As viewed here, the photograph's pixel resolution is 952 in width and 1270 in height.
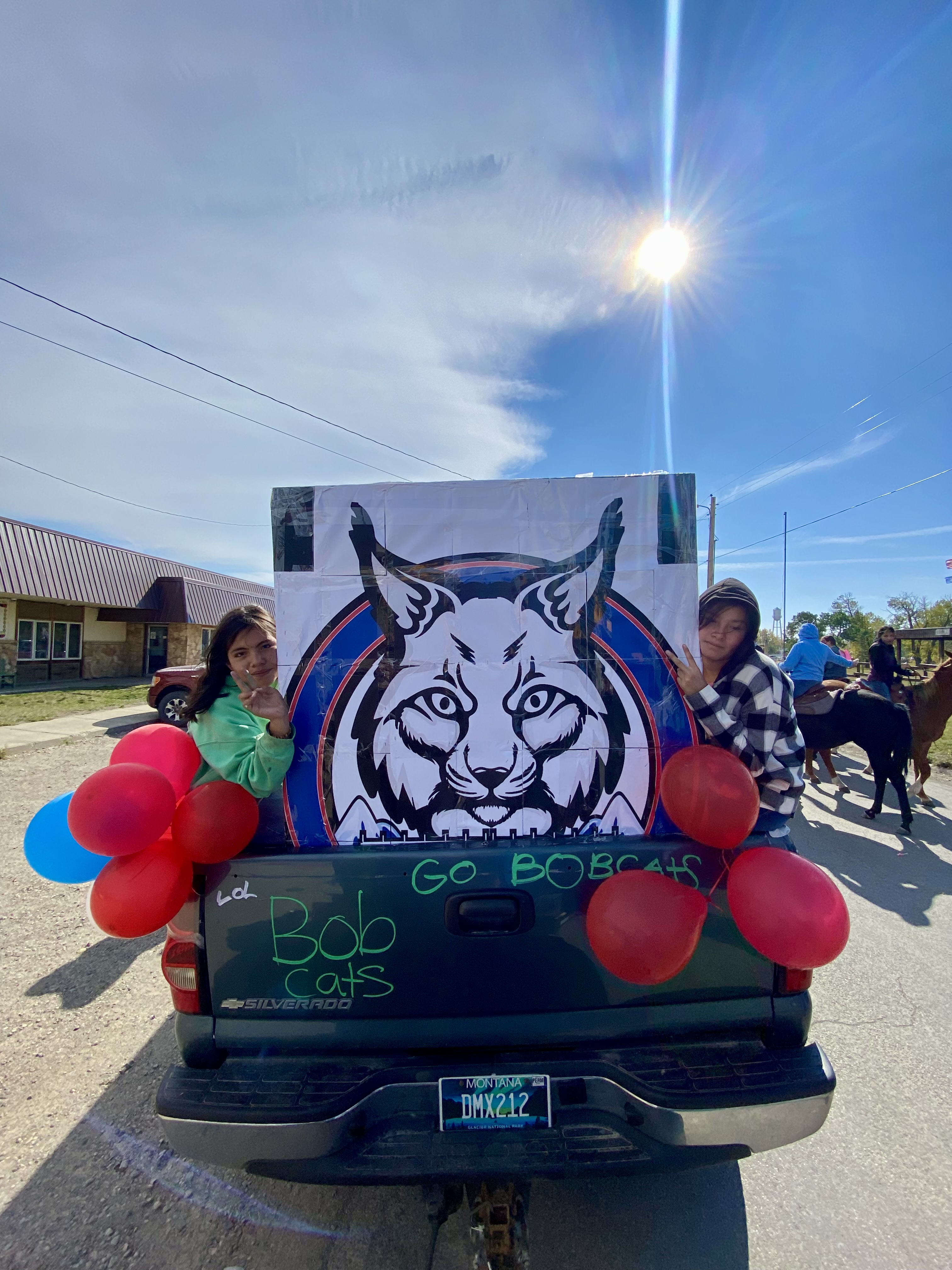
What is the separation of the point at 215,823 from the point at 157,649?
1055 inches

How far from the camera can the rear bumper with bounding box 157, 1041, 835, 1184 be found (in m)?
1.69

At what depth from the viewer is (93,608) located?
2273 cm

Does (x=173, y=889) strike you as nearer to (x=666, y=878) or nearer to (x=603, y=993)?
(x=603, y=993)

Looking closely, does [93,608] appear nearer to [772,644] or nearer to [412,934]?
[412,934]

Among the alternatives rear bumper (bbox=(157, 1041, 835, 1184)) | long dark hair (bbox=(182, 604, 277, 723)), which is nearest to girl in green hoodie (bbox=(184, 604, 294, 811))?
long dark hair (bbox=(182, 604, 277, 723))

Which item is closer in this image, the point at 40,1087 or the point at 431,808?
the point at 431,808

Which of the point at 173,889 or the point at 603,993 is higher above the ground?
the point at 173,889

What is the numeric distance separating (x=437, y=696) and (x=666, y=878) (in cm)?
92

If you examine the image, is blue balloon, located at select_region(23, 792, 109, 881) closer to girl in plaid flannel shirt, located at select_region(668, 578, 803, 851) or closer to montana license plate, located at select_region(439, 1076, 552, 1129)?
montana license plate, located at select_region(439, 1076, 552, 1129)

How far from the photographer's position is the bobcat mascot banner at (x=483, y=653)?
6.45 ft

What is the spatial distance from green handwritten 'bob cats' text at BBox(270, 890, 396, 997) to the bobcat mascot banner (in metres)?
0.23

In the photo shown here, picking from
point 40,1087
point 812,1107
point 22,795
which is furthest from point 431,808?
point 22,795

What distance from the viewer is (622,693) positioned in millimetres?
2023

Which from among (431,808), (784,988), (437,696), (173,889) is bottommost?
(784,988)
